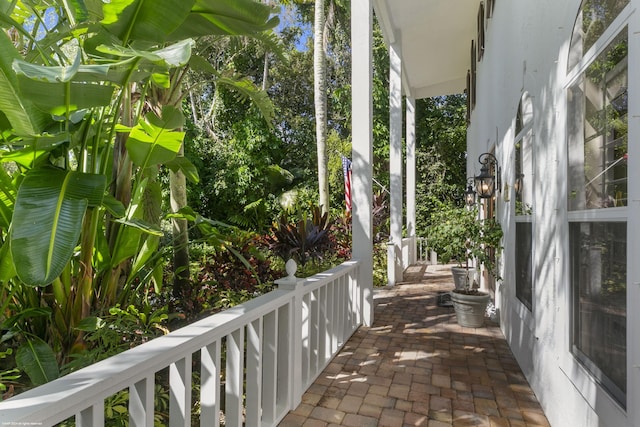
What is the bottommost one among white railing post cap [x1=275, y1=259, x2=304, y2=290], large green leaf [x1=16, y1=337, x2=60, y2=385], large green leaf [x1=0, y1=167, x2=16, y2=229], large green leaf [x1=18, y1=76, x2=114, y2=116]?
large green leaf [x1=16, y1=337, x2=60, y2=385]

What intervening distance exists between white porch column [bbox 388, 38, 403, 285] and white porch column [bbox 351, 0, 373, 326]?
2914 mm

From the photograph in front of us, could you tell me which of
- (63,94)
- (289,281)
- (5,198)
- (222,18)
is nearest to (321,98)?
(222,18)

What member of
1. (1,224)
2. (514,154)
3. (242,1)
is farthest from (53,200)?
(514,154)

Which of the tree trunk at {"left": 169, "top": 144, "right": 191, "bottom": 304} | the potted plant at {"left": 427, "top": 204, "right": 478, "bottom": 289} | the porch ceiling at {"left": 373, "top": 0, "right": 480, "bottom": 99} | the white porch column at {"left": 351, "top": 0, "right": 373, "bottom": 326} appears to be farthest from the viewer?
the porch ceiling at {"left": 373, "top": 0, "right": 480, "bottom": 99}

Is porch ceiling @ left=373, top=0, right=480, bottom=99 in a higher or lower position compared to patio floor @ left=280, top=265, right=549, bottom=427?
higher

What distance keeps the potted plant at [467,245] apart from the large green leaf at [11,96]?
14.0 ft

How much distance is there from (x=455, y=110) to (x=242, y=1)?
553 inches

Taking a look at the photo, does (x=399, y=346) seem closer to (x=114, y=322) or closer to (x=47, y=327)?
(x=114, y=322)

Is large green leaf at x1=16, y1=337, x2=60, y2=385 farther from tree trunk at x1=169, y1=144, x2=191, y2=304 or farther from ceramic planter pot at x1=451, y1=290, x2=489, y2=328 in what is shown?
ceramic planter pot at x1=451, y1=290, x2=489, y2=328

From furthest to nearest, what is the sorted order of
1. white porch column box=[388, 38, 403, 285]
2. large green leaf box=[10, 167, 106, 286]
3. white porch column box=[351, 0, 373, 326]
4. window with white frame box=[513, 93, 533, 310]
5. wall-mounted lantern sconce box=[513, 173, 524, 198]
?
white porch column box=[388, 38, 403, 285]
white porch column box=[351, 0, 373, 326]
wall-mounted lantern sconce box=[513, 173, 524, 198]
window with white frame box=[513, 93, 533, 310]
large green leaf box=[10, 167, 106, 286]

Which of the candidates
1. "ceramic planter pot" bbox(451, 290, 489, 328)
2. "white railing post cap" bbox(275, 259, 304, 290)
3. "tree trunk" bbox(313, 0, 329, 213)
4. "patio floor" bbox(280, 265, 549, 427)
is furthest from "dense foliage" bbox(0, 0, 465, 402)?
"tree trunk" bbox(313, 0, 329, 213)

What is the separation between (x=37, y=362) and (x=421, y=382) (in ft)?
8.30

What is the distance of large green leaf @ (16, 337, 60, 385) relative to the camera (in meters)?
1.79

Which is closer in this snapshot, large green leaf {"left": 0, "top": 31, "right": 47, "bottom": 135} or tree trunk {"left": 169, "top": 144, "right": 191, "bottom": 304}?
large green leaf {"left": 0, "top": 31, "right": 47, "bottom": 135}
